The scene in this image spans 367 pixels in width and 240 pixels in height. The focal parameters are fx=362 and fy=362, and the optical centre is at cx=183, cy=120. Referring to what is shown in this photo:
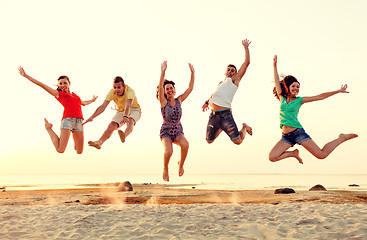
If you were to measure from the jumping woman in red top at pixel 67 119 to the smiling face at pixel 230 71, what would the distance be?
4.31m

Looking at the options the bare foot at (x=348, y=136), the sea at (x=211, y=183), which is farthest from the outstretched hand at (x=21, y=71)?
the sea at (x=211, y=183)

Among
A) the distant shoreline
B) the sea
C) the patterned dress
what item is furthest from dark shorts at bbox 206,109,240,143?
the sea

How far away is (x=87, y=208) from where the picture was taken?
1375 centimetres

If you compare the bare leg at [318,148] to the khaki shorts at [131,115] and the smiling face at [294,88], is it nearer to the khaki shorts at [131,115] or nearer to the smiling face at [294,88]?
the smiling face at [294,88]

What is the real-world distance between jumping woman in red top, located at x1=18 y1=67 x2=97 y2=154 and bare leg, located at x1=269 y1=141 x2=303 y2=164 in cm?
531

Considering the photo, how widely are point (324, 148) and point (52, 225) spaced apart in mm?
8642

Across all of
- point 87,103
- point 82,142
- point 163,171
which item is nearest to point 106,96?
point 87,103

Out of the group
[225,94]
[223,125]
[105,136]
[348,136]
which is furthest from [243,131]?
[105,136]

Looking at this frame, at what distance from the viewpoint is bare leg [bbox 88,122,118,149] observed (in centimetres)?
905

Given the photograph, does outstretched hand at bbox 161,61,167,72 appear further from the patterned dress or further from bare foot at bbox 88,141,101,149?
bare foot at bbox 88,141,101,149

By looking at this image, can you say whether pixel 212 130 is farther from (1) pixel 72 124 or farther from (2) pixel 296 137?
(1) pixel 72 124

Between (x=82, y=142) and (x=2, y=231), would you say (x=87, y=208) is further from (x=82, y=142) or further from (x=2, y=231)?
(x=82, y=142)

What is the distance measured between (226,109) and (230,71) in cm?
106

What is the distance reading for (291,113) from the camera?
363 inches
